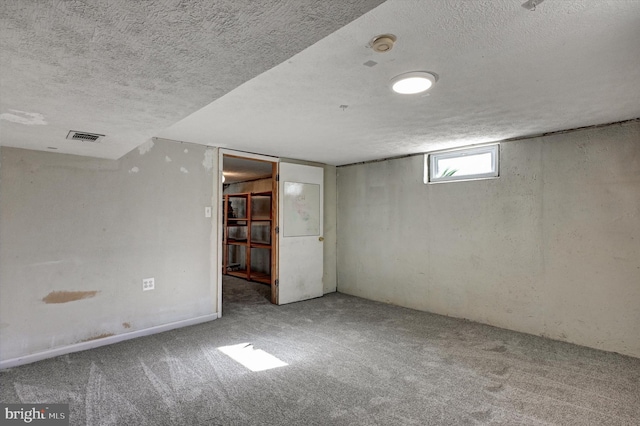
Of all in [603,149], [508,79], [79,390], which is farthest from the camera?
[603,149]

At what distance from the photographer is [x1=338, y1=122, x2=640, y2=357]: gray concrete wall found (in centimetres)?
297

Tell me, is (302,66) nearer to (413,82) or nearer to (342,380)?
(413,82)

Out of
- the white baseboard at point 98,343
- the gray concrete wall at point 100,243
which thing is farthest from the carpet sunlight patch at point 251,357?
the gray concrete wall at point 100,243

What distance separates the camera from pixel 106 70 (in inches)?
52.7

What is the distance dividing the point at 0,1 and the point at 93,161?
104 inches

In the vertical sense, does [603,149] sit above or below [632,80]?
below

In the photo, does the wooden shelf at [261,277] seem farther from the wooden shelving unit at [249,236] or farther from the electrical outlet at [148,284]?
the electrical outlet at [148,284]

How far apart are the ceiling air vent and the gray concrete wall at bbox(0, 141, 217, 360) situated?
772mm

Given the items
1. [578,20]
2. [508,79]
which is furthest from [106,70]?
[508,79]

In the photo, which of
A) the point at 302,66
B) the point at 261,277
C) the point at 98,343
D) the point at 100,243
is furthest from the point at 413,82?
the point at 261,277

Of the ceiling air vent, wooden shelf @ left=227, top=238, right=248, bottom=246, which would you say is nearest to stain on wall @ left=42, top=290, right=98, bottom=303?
the ceiling air vent

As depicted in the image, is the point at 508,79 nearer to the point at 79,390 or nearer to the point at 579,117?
the point at 579,117

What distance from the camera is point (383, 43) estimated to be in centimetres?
155

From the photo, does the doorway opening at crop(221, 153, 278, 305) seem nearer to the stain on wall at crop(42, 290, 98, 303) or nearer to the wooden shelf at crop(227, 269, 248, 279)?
the wooden shelf at crop(227, 269, 248, 279)
